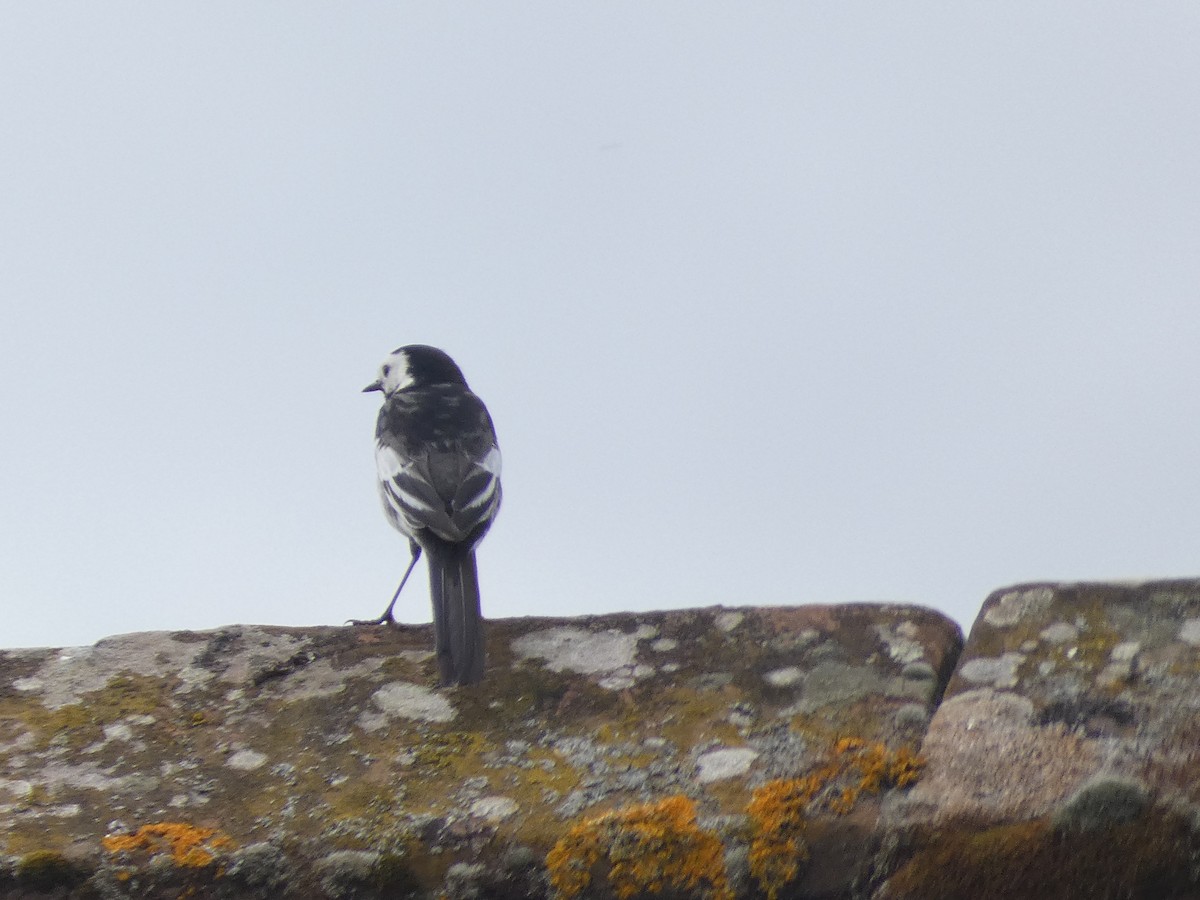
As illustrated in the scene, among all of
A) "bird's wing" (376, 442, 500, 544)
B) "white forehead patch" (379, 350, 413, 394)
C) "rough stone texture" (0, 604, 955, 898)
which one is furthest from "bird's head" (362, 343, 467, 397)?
"rough stone texture" (0, 604, 955, 898)

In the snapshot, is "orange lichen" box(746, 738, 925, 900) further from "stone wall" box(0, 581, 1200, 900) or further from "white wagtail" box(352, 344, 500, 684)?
"white wagtail" box(352, 344, 500, 684)

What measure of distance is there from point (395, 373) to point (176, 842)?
5437 millimetres

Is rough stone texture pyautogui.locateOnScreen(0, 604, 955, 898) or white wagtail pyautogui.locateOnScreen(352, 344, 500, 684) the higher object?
white wagtail pyautogui.locateOnScreen(352, 344, 500, 684)

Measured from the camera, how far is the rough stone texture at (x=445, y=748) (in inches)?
96.0

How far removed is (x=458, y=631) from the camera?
10.8 ft

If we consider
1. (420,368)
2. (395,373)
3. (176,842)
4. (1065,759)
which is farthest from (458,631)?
(395,373)

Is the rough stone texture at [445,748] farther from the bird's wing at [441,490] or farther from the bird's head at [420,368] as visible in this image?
the bird's head at [420,368]

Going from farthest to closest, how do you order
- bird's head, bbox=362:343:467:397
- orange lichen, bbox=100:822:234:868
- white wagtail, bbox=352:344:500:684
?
bird's head, bbox=362:343:467:397 → white wagtail, bbox=352:344:500:684 → orange lichen, bbox=100:822:234:868

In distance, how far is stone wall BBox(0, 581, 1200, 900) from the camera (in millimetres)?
2320

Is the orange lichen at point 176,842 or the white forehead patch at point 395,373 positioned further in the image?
the white forehead patch at point 395,373

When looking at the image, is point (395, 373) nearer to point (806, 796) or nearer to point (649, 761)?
point (649, 761)

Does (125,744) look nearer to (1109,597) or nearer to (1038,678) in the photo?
(1038,678)

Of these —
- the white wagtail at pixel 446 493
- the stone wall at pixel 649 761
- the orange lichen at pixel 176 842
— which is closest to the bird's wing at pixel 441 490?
the white wagtail at pixel 446 493

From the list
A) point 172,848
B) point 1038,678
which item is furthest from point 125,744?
point 1038,678
